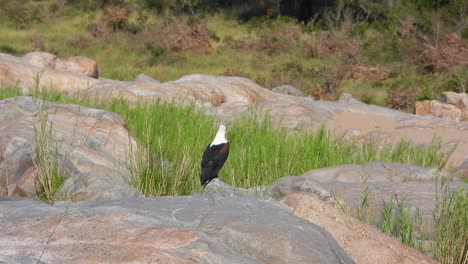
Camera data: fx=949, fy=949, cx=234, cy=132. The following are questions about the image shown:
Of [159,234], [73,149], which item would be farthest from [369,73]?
[159,234]

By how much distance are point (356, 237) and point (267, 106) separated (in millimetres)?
12161

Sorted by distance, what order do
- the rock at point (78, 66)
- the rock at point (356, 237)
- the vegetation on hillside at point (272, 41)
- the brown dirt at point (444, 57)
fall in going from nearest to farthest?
1. the rock at point (356, 237)
2. the rock at point (78, 66)
3. the vegetation on hillside at point (272, 41)
4. the brown dirt at point (444, 57)

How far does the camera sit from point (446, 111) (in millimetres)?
20062

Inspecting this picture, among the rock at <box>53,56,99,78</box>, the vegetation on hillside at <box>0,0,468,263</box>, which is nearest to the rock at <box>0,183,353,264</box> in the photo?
the vegetation on hillside at <box>0,0,468,263</box>

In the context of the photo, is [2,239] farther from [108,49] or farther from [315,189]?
[108,49]

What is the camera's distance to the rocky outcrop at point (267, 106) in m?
15.1

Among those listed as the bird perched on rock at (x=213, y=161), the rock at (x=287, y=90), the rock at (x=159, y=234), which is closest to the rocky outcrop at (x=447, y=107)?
the rock at (x=287, y=90)

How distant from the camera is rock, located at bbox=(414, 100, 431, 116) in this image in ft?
67.3

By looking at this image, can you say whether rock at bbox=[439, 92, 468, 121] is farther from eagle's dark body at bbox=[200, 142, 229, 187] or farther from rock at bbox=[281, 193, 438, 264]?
rock at bbox=[281, 193, 438, 264]

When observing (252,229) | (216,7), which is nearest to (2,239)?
(252,229)

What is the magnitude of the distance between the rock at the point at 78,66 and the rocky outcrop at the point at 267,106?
3.29 metres

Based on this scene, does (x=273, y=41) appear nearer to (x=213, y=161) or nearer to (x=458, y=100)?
(x=458, y=100)

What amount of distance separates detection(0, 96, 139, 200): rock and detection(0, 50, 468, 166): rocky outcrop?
541cm

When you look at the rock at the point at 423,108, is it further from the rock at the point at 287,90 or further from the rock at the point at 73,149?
the rock at the point at 73,149
